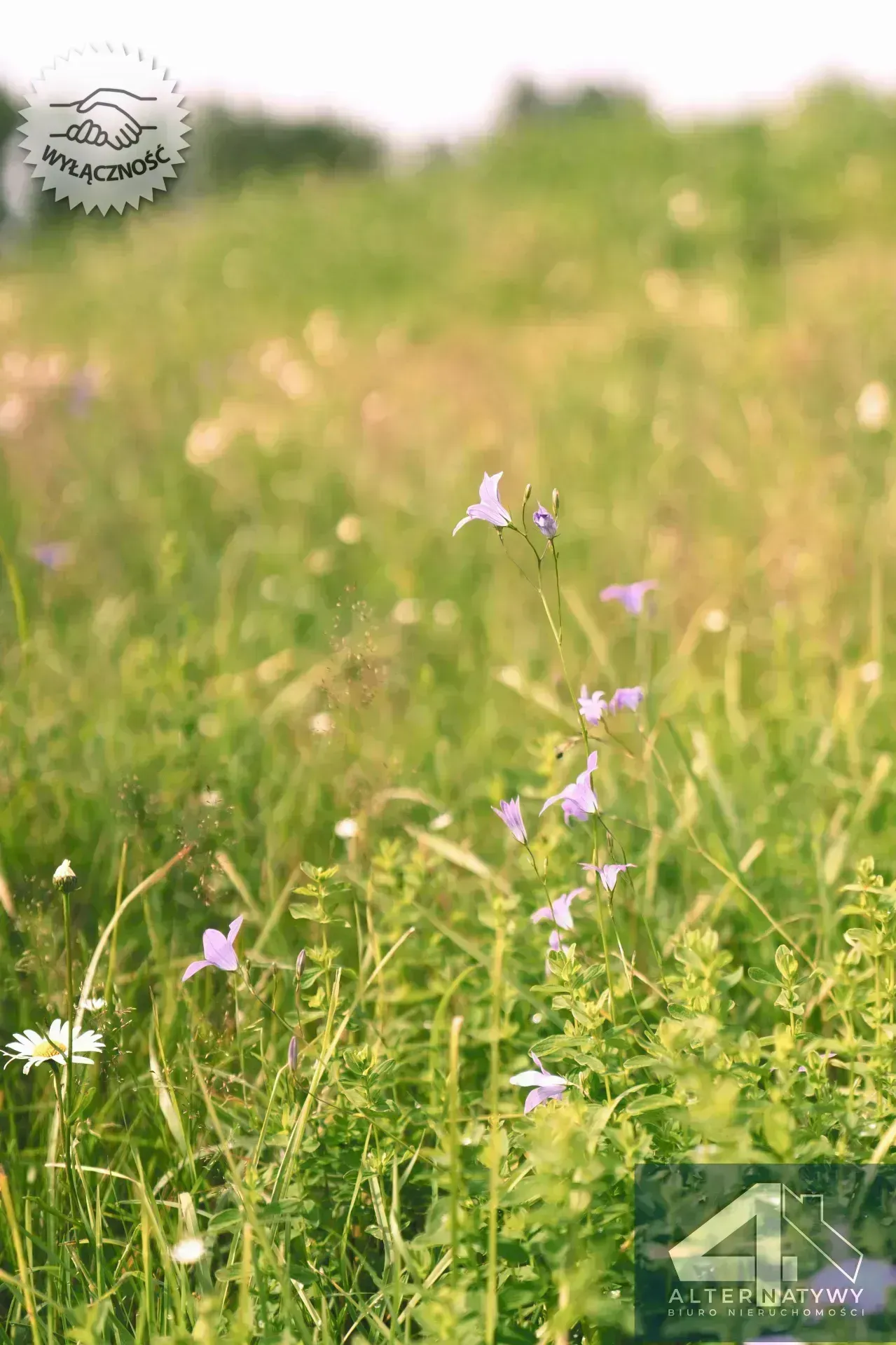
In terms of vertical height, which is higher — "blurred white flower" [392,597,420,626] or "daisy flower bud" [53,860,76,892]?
"blurred white flower" [392,597,420,626]

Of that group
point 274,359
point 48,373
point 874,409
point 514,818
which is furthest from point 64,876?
point 274,359

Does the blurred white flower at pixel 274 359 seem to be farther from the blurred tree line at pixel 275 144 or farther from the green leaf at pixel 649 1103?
the blurred tree line at pixel 275 144

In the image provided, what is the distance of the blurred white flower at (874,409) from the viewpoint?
2848mm

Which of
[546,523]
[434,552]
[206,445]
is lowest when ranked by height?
[434,552]

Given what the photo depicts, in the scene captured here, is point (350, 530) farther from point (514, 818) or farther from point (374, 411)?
point (514, 818)

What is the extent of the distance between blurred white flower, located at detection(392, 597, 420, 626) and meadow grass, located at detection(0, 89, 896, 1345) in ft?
0.09

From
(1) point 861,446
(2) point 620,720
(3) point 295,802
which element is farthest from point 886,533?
(3) point 295,802

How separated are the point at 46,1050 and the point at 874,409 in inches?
100

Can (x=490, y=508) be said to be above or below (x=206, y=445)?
below

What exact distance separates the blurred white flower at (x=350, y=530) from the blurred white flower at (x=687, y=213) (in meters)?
4.78

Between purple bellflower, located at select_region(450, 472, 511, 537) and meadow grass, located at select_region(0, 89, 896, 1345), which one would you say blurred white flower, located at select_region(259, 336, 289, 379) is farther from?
purple bellflower, located at select_region(450, 472, 511, 537)

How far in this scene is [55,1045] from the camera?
3.67 ft

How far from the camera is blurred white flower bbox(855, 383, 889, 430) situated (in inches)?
112

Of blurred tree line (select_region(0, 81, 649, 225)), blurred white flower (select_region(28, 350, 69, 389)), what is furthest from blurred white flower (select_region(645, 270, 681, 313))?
blurred tree line (select_region(0, 81, 649, 225))
